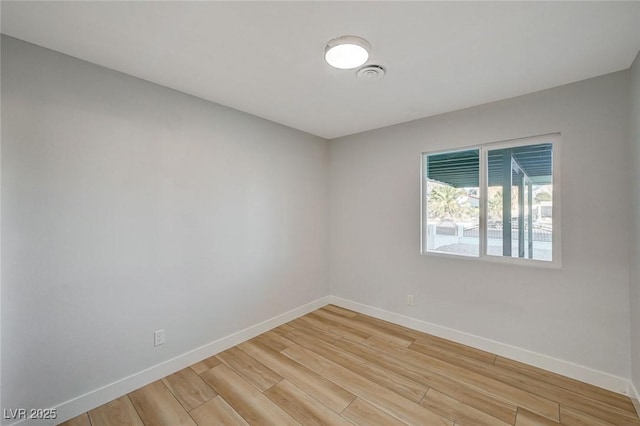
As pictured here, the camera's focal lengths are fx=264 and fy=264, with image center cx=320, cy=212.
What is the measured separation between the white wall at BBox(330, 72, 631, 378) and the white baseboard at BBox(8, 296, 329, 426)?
1593 mm

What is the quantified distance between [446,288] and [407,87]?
7.09 feet

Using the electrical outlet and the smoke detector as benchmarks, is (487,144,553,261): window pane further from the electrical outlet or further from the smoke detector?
the electrical outlet

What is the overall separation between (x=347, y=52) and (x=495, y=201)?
2120mm

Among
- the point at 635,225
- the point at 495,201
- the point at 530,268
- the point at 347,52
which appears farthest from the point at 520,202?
the point at 347,52

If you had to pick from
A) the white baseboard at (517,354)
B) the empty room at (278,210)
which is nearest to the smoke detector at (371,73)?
the empty room at (278,210)

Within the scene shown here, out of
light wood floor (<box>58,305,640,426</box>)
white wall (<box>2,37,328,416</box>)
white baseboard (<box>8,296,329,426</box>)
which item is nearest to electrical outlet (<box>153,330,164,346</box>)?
white wall (<box>2,37,328,416</box>)

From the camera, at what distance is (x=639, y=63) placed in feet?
5.94

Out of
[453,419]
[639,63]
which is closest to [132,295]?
[453,419]

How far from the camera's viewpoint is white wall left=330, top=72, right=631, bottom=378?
6.90 feet

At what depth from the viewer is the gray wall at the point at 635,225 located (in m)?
Answer: 1.86

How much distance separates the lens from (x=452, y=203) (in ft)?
10.0

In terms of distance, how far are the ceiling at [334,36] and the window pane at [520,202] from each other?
1.99ft

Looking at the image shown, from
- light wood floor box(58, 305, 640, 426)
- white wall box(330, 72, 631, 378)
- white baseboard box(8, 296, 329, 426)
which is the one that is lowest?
light wood floor box(58, 305, 640, 426)

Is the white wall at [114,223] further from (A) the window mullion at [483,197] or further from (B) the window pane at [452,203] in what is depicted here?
(A) the window mullion at [483,197]
